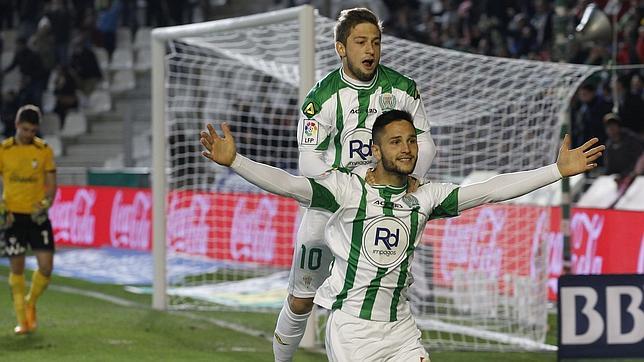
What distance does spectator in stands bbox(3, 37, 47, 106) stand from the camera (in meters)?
24.5

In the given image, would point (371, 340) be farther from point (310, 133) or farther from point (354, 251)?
point (310, 133)

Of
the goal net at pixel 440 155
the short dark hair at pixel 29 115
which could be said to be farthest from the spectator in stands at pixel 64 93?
the short dark hair at pixel 29 115

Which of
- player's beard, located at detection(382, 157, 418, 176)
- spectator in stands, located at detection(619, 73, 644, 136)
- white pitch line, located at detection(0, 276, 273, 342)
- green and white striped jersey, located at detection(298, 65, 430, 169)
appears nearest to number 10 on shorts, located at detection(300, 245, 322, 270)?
green and white striped jersey, located at detection(298, 65, 430, 169)

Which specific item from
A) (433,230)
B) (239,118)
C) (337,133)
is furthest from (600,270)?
(337,133)

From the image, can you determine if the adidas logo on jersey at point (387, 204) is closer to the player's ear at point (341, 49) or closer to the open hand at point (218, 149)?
the open hand at point (218, 149)

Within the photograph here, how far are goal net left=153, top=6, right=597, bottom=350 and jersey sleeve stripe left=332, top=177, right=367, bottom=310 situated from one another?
3987mm

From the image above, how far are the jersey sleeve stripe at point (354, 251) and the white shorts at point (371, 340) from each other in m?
0.07

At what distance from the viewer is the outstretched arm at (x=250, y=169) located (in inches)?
216

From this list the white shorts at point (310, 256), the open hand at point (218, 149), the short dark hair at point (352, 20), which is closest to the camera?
the open hand at point (218, 149)

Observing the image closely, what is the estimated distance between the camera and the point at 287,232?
1497cm

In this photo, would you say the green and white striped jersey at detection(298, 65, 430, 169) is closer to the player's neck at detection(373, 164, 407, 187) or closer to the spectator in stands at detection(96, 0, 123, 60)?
the player's neck at detection(373, 164, 407, 187)

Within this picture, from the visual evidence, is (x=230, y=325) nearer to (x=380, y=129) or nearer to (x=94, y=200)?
(x=380, y=129)

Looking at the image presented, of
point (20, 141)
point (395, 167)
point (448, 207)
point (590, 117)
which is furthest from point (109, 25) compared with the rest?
point (395, 167)

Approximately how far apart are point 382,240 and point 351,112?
1.21 m
